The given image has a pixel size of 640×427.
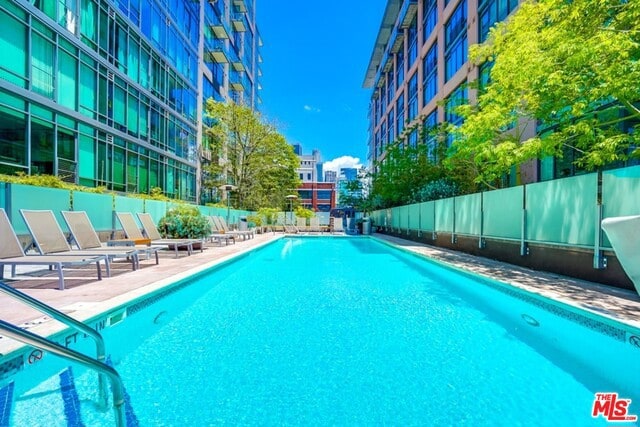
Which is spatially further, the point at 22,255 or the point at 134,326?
the point at 22,255

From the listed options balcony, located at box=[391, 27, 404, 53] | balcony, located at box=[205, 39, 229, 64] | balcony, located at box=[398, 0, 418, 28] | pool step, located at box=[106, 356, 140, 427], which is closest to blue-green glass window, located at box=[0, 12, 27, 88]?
pool step, located at box=[106, 356, 140, 427]

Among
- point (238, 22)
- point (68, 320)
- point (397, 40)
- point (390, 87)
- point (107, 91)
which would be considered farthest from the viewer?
point (390, 87)

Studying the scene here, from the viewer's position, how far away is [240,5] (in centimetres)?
3453

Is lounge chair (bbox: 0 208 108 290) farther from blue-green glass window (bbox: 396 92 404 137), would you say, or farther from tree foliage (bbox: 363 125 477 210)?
blue-green glass window (bbox: 396 92 404 137)

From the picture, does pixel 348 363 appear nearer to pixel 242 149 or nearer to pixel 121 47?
pixel 121 47

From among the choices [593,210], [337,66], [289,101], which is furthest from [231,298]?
[289,101]

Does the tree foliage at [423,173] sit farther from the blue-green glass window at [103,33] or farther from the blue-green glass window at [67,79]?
the blue-green glass window at [103,33]

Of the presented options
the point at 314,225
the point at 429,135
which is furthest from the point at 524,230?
the point at 314,225

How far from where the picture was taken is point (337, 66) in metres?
40.6

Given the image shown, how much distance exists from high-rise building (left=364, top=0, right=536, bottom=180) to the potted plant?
8.98 meters

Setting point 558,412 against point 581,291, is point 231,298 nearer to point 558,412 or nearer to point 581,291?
point 558,412

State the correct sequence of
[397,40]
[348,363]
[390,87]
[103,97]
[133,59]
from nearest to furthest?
[348,363], [103,97], [133,59], [397,40], [390,87]

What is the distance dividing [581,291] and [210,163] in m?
25.9
